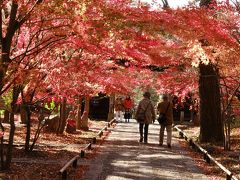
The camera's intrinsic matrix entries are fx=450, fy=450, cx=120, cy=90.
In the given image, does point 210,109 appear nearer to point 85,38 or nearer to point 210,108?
point 210,108

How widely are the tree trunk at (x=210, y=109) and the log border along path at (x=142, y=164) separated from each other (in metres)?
1.90

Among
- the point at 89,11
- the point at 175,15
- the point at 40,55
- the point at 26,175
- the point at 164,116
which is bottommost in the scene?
the point at 26,175

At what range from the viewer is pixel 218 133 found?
56.7 ft

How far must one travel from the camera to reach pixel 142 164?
467 inches

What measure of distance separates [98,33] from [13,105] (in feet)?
9.64

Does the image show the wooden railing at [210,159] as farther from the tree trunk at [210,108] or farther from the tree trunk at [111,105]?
the tree trunk at [111,105]

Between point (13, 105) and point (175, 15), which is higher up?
point (175, 15)

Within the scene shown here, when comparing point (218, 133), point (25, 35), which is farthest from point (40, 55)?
point (218, 133)

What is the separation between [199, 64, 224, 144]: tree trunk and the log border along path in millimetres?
1899

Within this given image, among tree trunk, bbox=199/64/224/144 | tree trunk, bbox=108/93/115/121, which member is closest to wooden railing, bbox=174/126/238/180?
Result: tree trunk, bbox=199/64/224/144

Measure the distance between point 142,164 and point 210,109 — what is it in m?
6.61

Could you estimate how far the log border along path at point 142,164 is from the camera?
10312mm

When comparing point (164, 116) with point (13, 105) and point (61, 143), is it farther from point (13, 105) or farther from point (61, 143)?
point (13, 105)

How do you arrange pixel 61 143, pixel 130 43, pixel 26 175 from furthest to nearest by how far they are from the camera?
1. pixel 61 143
2. pixel 130 43
3. pixel 26 175
